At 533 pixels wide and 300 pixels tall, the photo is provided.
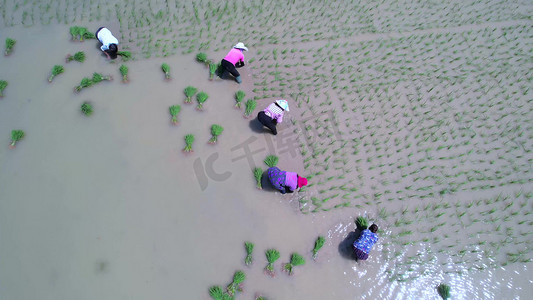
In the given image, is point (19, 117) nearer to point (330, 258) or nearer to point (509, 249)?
point (330, 258)

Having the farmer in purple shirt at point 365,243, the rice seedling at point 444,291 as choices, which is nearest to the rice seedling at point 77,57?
the farmer in purple shirt at point 365,243

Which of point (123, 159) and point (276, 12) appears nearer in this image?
point (123, 159)

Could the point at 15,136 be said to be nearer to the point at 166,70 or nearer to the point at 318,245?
the point at 166,70

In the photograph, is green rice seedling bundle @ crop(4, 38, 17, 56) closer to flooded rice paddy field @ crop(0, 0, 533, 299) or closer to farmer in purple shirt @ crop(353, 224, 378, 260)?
flooded rice paddy field @ crop(0, 0, 533, 299)

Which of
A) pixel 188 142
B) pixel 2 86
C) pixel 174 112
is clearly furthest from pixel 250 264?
pixel 2 86

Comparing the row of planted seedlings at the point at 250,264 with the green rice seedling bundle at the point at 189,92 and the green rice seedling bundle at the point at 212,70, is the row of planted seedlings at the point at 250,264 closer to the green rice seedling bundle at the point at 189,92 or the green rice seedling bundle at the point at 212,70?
the green rice seedling bundle at the point at 189,92

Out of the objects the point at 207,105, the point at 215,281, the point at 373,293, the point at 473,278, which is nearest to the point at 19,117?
the point at 207,105
